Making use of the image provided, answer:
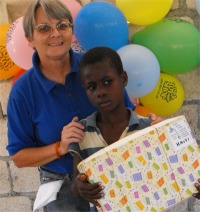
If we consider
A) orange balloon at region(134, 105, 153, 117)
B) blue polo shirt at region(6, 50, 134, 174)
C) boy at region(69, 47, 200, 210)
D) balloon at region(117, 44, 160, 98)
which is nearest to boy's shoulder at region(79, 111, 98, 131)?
boy at region(69, 47, 200, 210)

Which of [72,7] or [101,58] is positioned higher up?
[72,7]

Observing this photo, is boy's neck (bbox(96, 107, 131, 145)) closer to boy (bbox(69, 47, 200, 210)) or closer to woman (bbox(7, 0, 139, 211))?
boy (bbox(69, 47, 200, 210))

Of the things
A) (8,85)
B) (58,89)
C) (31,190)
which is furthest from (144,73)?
(31,190)

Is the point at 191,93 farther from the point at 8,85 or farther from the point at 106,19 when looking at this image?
the point at 8,85

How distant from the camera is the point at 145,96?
66.3 inches

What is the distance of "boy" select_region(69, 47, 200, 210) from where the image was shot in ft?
3.59

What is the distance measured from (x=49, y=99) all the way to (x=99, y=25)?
1.25ft

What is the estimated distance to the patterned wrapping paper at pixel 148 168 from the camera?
0.98m

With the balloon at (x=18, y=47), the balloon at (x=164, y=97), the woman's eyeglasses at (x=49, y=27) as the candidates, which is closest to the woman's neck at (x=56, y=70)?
the woman's eyeglasses at (x=49, y=27)

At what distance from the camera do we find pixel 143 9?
1.48 m

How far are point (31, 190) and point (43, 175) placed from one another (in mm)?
741

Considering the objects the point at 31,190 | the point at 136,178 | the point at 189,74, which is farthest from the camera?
the point at 31,190

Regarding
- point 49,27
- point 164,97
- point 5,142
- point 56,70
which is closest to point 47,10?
point 49,27

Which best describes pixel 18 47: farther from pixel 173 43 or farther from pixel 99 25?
pixel 173 43
